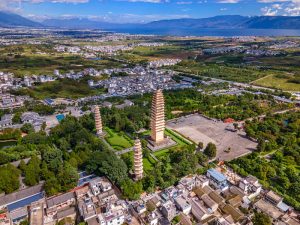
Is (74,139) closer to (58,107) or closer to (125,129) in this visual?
(125,129)

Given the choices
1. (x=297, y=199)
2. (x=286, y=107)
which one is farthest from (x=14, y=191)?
(x=286, y=107)

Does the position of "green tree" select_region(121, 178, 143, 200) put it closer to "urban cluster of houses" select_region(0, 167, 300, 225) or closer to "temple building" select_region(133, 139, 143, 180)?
"urban cluster of houses" select_region(0, 167, 300, 225)

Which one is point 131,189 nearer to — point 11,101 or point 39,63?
point 11,101

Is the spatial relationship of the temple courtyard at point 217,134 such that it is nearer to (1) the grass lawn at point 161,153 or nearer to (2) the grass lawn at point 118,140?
(1) the grass lawn at point 161,153

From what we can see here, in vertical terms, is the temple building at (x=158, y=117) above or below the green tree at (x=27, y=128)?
above

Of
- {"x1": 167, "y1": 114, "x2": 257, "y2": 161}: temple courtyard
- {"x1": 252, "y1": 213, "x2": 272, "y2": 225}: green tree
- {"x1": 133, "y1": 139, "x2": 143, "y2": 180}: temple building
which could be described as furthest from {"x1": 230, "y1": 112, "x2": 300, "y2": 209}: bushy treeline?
{"x1": 133, "y1": 139, "x2": 143, "y2": 180}: temple building

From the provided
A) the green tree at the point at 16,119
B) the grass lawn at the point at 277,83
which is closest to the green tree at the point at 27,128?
the green tree at the point at 16,119

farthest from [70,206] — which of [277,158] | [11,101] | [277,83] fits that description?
[277,83]
